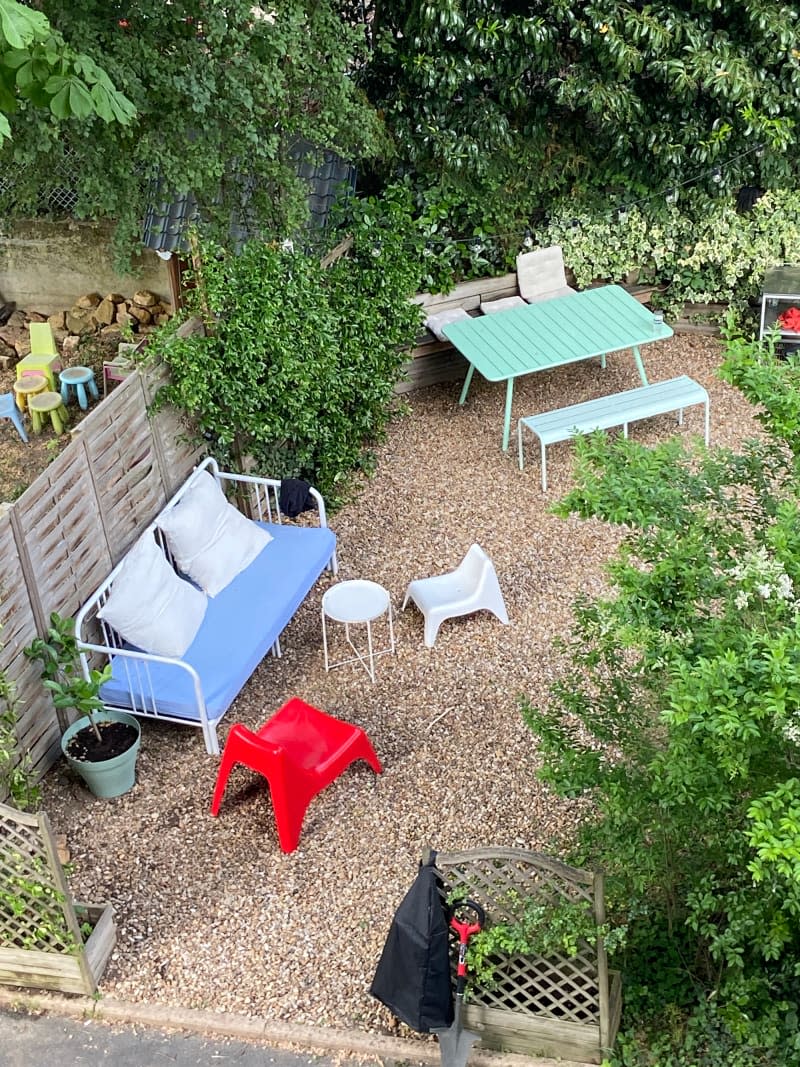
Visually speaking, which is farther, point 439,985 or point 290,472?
point 290,472

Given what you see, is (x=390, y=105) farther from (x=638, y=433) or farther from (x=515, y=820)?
(x=515, y=820)

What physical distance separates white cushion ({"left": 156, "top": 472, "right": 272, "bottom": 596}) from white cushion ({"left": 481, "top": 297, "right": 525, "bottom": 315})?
3752 millimetres

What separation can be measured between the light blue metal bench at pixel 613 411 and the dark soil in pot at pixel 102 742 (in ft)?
12.9

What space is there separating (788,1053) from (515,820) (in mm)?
1856

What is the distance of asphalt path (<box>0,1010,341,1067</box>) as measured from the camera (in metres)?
5.36

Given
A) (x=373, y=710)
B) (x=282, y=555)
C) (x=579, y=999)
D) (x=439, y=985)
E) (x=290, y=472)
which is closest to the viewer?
(x=439, y=985)

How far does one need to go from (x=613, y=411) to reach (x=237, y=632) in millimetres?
3795

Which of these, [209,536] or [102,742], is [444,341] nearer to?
[209,536]

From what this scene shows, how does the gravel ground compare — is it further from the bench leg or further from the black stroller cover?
the black stroller cover

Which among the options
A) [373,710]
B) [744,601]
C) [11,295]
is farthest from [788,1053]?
[11,295]

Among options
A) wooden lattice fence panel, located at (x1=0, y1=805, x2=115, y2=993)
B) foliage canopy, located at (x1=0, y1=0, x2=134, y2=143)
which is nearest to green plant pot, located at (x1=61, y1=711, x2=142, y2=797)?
wooden lattice fence panel, located at (x1=0, y1=805, x2=115, y2=993)

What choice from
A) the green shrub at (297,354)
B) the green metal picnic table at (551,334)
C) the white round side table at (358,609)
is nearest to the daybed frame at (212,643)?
the white round side table at (358,609)

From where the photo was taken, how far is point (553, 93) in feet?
32.9

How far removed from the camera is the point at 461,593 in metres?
7.88
